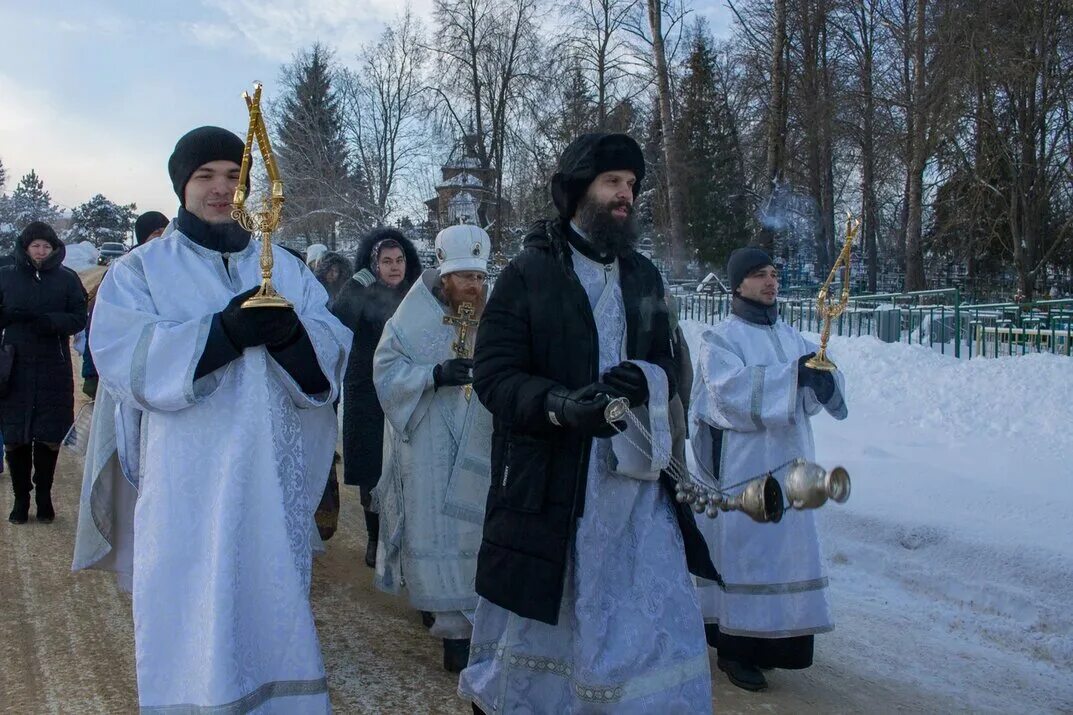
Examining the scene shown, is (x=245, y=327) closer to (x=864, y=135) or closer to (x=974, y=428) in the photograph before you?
(x=974, y=428)

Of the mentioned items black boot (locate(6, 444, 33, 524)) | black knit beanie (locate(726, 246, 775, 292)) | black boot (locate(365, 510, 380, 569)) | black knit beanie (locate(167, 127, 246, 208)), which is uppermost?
black knit beanie (locate(167, 127, 246, 208))

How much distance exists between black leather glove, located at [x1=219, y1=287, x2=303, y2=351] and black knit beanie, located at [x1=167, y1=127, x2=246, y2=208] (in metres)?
0.53

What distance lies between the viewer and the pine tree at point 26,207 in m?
57.8

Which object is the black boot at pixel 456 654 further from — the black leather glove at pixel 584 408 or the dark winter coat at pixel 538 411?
the black leather glove at pixel 584 408

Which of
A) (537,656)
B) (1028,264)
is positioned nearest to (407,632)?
(537,656)

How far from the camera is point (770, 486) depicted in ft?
8.46

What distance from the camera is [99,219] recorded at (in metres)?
56.1

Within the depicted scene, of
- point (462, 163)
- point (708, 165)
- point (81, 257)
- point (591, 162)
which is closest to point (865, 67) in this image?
point (708, 165)

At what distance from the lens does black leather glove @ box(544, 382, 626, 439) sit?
2582mm

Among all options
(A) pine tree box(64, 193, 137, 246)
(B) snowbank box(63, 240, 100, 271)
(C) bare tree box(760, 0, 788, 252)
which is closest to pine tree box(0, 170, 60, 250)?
(A) pine tree box(64, 193, 137, 246)

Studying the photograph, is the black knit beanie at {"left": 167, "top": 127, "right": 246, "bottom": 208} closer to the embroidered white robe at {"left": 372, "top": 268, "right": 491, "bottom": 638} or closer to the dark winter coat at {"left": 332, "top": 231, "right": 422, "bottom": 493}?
the embroidered white robe at {"left": 372, "top": 268, "right": 491, "bottom": 638}

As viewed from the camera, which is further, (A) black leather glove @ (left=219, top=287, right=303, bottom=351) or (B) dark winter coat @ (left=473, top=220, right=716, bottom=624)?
(A) black leather glove @ (left=219, top=287, right=303, bottom=351)

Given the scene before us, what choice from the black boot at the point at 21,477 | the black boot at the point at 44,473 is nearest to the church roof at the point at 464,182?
the black boot at the point at 44,473

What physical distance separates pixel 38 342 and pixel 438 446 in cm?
387
